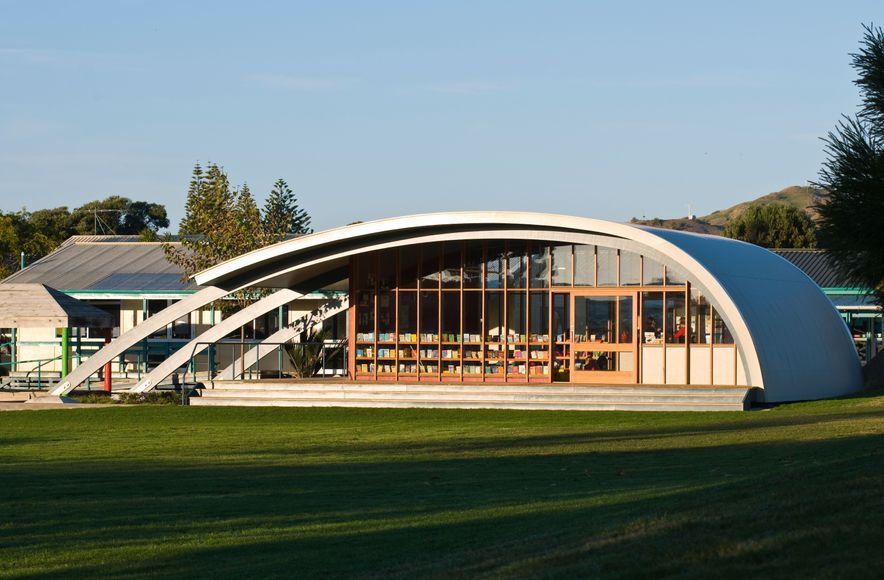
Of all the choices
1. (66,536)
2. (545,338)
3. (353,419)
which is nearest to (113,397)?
(353,419)

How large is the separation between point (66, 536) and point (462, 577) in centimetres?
457

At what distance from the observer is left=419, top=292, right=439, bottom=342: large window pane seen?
31.2 metres

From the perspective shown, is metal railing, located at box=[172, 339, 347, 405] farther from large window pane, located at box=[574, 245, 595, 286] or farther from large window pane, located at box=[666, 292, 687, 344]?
large window pane, located at box=[666, 292, 687, 344]

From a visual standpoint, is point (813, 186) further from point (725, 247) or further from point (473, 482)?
point (725, 247)

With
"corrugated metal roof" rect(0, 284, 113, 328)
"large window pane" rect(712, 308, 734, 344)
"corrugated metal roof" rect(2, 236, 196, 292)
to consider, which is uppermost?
"corrugated metal roof" rect(2, 236, 196, 292)

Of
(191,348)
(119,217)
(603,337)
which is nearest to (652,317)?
(603,337)

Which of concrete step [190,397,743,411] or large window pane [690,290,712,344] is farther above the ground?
large window pane [690,290,712,344]

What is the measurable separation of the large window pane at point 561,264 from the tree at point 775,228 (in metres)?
51.1

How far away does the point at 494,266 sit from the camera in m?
30.5

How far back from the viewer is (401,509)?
12.5 metres

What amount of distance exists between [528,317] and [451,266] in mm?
2302

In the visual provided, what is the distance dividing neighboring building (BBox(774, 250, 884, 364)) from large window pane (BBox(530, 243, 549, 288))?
858cm

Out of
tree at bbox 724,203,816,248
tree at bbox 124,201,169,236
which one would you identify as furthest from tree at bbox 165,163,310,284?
tree at bbox 124,201,169,236

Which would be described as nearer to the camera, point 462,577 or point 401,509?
point 462,577
